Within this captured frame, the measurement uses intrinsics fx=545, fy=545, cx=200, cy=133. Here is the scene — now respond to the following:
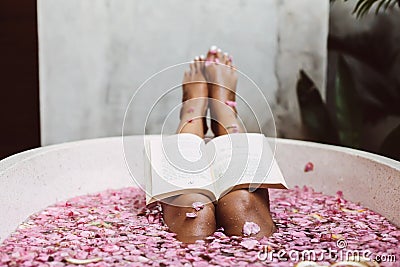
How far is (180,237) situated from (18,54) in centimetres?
126

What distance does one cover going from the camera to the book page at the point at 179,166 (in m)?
1.35

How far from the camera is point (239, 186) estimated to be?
1303mm

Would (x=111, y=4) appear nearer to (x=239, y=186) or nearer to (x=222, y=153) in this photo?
(x=222, y=153)

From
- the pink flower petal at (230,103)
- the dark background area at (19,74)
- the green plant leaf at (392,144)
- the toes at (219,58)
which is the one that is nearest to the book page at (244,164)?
the pink flower petal at (230,103)

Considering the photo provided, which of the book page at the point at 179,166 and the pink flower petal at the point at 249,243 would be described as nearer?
the pink flower petal at the point at 249,243

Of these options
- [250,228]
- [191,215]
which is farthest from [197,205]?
[250,228]

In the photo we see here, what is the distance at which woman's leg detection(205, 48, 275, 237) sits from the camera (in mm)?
1265

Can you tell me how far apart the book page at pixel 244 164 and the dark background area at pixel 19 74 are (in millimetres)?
968

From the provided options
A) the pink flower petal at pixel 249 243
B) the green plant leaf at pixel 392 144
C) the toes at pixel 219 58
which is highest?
the toes at pixel 219 58

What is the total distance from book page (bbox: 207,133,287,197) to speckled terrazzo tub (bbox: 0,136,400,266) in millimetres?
293

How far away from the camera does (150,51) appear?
2.20 m

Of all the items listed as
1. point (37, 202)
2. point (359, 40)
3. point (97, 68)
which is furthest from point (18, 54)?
point (359, 40)

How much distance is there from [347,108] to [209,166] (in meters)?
1.00

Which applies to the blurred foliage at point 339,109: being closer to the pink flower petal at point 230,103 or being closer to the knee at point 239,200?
the pink flower petal at point 230,103
